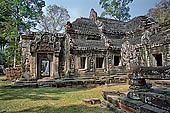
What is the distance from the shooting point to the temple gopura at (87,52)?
13.8 metres

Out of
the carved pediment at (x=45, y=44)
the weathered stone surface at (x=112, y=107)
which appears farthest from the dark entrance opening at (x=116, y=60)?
the weathered stone surface at (x=112, y=107)

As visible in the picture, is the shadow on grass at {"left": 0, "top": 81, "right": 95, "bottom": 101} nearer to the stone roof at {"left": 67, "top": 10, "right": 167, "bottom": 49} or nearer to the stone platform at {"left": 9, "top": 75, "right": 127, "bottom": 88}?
the stone platform at {"left": 9, "top": 75, "right": 127, "bottom": 88}

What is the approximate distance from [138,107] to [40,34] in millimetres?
12662

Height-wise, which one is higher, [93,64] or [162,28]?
[162,28]

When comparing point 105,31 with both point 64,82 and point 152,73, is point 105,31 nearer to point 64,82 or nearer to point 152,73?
point 64,82

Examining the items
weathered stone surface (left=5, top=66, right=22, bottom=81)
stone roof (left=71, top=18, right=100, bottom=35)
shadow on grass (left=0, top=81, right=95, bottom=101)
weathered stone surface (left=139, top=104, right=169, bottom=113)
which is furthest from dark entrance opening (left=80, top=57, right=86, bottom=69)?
weathered stone surface (left=139, top=104, right=169, bottom=113)

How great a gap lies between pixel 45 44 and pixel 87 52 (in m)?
4.66

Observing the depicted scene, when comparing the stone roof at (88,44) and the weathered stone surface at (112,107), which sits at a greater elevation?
the stone roof at (88,44)

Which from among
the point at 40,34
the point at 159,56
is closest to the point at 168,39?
the point at 159,56

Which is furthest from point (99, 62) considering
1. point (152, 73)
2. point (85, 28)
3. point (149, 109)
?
point (149, 109)

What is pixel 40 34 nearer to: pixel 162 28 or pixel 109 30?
pixel 109 30

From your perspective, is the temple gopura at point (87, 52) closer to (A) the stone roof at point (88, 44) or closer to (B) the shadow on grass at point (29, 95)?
(A) the stone roof at point (88, 44)

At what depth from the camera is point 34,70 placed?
14.0 meters

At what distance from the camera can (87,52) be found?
15.8m
